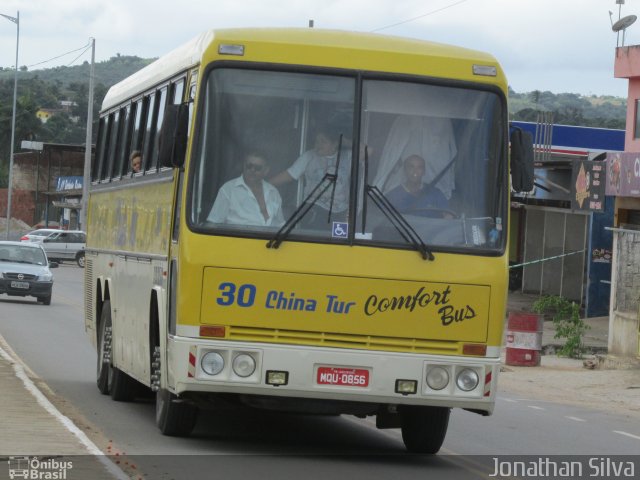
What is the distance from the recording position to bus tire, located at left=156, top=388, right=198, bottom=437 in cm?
1198

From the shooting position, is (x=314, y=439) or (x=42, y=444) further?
(x=314, y=439)

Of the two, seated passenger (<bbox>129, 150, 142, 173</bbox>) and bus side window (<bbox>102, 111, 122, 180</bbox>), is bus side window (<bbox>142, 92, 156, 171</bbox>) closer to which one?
seated passenger (<bbox>129, 150, 142, 173</bbox>)

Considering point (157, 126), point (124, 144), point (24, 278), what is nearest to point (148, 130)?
point (157, 126)

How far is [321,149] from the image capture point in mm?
Result: 10938

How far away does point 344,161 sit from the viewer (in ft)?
35.8

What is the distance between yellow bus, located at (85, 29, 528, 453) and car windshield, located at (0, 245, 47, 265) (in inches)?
1047

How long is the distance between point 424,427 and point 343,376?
5.46ft

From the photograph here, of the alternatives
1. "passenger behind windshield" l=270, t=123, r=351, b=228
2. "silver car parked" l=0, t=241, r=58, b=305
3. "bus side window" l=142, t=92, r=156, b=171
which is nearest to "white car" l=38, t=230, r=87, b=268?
"silver car parked" l=0, t=241, r=58, b=305

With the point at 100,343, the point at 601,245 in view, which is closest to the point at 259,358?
the point at 100,343

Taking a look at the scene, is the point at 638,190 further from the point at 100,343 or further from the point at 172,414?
the point at 172,414

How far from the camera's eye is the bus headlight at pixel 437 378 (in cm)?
1084

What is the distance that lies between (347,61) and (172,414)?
3317mm

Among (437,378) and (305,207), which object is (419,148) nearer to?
(305,207)

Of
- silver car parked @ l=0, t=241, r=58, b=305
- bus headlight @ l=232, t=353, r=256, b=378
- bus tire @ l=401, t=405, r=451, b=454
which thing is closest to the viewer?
bus headlight @ l=232, t=353, r=256, b=378
